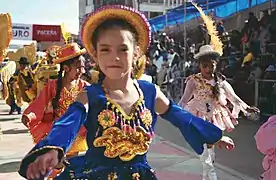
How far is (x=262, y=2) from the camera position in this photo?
14.2 metres

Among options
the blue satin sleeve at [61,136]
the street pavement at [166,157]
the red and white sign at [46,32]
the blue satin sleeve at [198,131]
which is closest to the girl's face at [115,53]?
the blue satin sleeve at [61,136]

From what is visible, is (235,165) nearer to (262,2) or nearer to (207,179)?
(207,179)

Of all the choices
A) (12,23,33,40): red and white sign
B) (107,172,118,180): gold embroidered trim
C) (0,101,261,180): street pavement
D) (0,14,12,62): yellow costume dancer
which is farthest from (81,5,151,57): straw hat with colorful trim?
(12,23,33,40): red and white sign

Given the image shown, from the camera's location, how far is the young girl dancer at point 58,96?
15.9 feet

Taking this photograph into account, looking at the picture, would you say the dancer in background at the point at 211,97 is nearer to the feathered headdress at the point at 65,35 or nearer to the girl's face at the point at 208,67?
the girl's face at the point at 208,67

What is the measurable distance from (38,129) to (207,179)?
200 centimetres

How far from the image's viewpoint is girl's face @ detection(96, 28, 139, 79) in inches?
111

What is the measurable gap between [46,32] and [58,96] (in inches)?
977

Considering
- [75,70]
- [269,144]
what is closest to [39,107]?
[75,70]

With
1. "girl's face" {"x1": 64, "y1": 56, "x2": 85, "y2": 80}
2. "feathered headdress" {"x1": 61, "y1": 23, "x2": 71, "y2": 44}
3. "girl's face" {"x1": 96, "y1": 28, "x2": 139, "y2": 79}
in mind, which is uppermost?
"feathered headdress" {"x1": 61, "y1": 23, "x2": 71, "y2": 44}

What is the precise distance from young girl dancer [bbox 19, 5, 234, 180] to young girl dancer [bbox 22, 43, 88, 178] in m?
1.89

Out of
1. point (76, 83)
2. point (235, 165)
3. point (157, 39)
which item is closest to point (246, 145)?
point (235, 165)

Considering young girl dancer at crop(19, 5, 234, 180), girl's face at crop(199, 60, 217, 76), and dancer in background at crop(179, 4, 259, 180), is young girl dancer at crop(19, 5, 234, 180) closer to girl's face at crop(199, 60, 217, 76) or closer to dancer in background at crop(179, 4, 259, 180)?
dancer in background at crop(179, 4, 259, 180)

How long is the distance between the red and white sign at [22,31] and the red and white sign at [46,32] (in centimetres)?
33
